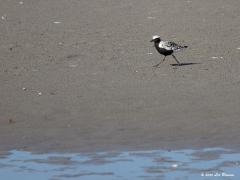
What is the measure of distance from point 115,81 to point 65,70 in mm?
1131

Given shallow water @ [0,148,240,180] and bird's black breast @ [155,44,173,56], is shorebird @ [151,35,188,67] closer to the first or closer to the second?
bird's black breast @ [155,44,173,56]

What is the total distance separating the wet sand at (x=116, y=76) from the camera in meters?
11.2

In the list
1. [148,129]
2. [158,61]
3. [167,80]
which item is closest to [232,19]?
[158,61]

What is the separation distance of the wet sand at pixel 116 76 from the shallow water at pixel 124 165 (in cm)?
34

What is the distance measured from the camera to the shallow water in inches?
372

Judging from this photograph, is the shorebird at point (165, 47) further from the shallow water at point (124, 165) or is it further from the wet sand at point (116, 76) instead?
the shallow water at point (124, 165)

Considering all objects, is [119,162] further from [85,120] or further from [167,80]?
[167,80]

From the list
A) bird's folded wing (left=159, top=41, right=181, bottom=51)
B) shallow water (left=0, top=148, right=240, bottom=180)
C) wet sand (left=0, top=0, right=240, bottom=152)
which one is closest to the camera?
shallow water (left=0, top=148, right=240, bottom=180)

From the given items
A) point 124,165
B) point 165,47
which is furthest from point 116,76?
point 124,165

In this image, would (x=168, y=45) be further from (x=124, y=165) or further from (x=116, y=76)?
(x=124, y=165)

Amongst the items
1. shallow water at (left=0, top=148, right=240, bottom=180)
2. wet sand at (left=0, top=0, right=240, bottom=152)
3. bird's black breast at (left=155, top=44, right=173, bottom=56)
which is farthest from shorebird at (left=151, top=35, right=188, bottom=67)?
shallow water at (left=0, top=148, right=240, bottom=180)

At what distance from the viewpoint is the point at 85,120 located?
11.9 metres

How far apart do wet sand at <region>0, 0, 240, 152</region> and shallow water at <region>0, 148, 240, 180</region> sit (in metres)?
0.34

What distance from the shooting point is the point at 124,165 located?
389 inches
